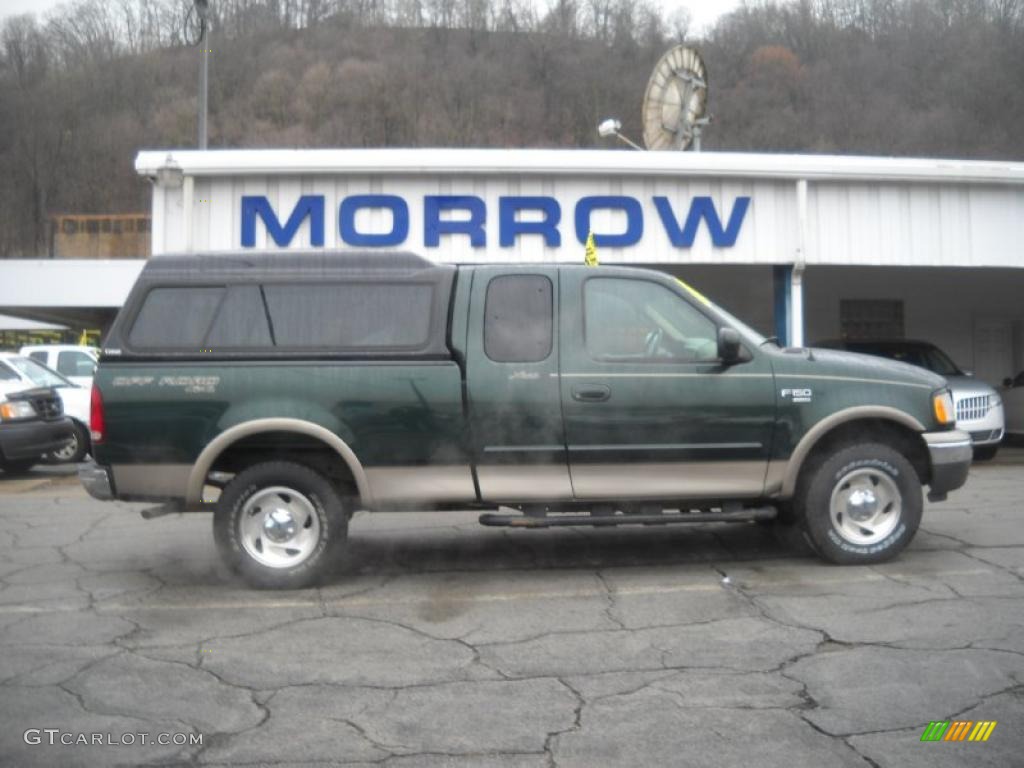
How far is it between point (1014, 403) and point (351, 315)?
40.9 feet

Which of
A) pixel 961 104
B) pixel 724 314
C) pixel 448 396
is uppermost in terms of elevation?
pixel 961 104

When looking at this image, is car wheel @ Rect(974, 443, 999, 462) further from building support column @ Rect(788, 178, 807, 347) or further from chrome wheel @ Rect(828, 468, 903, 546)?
chrome wheel @ Rect(828, 468, 903, 546)

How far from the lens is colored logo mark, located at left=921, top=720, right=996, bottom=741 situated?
3891 millimetres

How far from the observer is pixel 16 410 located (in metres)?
12.2

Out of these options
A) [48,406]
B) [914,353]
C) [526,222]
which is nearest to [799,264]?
[914,353]

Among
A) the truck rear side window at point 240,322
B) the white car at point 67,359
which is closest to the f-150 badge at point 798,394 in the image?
the truck rear side window at point 240,322

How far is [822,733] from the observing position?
3953mm

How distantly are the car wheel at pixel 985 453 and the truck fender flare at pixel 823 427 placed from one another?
7.96 meters

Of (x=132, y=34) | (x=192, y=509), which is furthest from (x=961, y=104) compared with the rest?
(x=192, y=509)

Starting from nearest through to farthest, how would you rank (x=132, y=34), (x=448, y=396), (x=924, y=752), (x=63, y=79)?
(x=924, y=752), (x=448, y=396), (x=63, y=79), (x=132, y=34)

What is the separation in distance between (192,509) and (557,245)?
8.46 m

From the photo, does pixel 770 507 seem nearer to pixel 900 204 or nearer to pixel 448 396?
pixel 448 396

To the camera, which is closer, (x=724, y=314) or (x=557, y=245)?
(x=724, y=314)

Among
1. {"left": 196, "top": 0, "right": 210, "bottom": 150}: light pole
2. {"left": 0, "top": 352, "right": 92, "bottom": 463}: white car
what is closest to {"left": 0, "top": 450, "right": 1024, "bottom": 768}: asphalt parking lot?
{"left": 0, "top": 352, "right": 92, "bottom": 463}: white car
